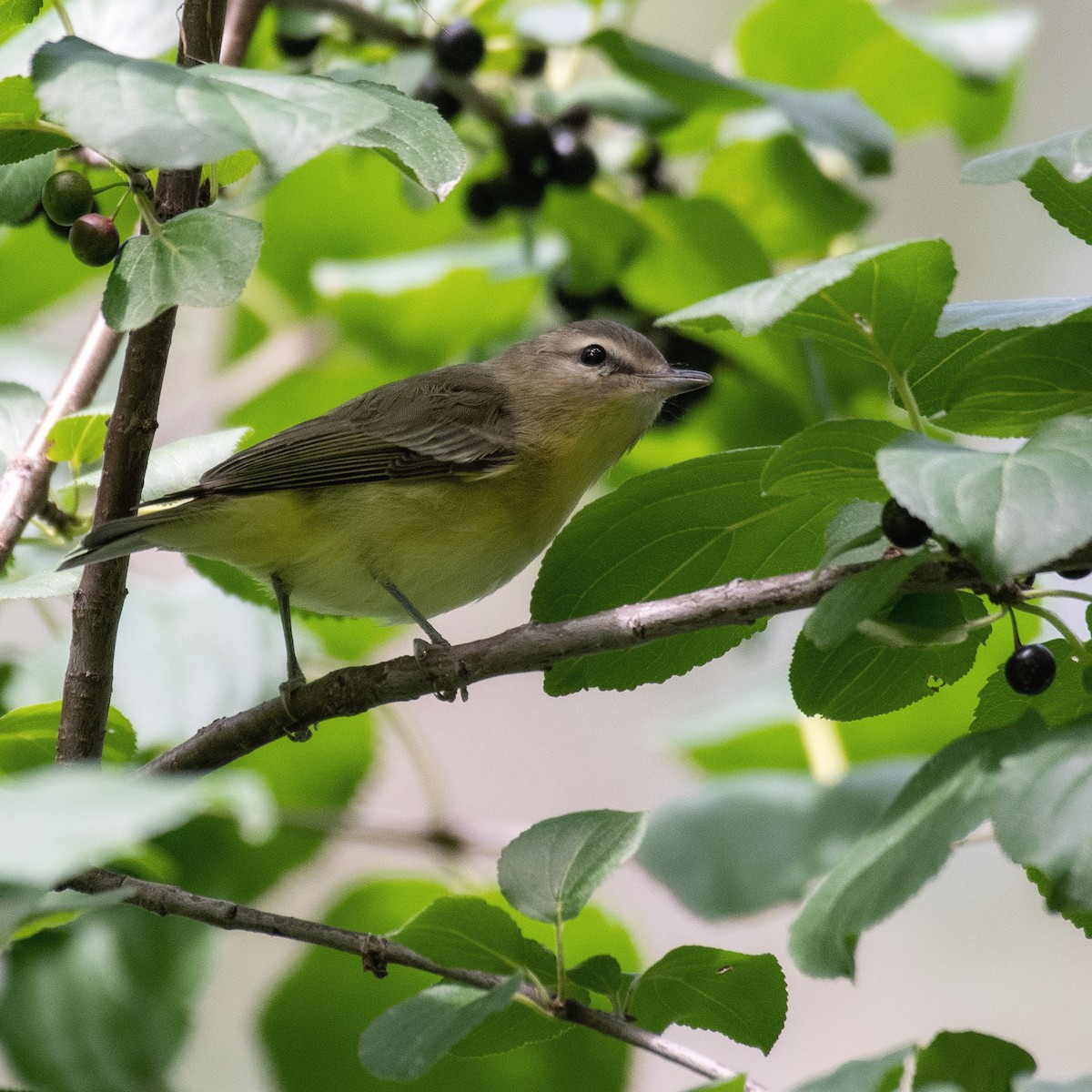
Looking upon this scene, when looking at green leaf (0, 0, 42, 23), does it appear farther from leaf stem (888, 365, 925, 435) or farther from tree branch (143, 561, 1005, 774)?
leaf stem (888, 365, 925, 435)

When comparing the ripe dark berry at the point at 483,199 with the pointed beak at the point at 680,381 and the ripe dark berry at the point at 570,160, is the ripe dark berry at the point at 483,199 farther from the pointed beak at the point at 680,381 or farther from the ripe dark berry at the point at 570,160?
the pointed beak at the point at 680,381

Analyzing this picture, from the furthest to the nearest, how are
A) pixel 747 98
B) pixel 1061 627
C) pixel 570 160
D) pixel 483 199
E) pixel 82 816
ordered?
pixel 483 199 → pixel 570 160 → pixel 747 98 → pixel 1061 627 → pixel 82 816

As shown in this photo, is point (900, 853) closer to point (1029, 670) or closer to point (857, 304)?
point (1029, 670)

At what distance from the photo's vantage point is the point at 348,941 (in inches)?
69.1

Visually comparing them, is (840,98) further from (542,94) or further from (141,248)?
(141,248)

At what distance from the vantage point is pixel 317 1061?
2.66m

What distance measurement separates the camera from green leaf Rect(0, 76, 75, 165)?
5.95 ft

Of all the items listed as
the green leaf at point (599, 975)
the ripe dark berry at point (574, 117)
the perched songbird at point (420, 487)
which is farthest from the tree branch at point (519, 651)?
the ripe dark berry at point (574, 117)

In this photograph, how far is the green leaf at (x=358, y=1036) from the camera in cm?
262

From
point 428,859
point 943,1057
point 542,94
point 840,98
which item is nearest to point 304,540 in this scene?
point 428,859

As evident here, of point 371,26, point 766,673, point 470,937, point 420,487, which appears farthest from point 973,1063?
point 371,26

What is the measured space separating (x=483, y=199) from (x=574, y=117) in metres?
0.31

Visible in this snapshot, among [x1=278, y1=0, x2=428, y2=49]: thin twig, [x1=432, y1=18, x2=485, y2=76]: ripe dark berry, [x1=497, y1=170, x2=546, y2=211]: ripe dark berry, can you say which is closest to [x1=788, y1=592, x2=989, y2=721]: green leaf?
[x1=497, y1=170, x2=546, y2=211]: ripe dark berry

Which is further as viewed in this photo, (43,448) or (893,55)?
(893,55)
